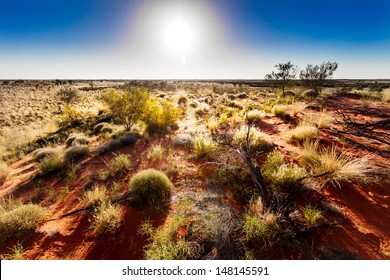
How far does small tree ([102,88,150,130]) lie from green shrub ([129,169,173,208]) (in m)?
6.19

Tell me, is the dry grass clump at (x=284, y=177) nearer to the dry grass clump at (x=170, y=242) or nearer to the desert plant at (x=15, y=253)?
the dry grass clump at (x=170, y=242)

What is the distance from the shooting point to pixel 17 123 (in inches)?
628

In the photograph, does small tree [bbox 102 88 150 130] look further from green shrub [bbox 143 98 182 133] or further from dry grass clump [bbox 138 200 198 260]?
dry grass clump [bbox 138 200 198 260]

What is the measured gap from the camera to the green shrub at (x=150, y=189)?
4.19 meters

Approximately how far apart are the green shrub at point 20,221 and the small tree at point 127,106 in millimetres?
6731

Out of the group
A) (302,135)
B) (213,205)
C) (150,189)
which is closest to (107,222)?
(150,189)

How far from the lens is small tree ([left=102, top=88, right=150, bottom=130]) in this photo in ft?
33.4

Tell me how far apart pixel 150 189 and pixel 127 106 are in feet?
23.2

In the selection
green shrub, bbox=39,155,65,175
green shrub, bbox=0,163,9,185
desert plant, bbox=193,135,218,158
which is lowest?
green shrub, bbox=0,163,9,185

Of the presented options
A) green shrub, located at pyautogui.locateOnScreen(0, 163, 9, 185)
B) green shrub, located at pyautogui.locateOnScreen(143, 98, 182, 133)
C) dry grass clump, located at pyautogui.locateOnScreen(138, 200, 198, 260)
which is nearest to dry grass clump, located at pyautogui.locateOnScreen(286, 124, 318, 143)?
dry grass clump, located at pyautogui.locateOnScreen(138, 200, 198, 260)

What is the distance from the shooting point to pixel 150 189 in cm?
436

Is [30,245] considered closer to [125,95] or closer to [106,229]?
[106,229]

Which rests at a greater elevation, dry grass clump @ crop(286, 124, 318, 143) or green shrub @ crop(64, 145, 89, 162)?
dry grass clump @ crop(286, 124, 318, 143)

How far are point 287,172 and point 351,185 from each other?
1214mm
